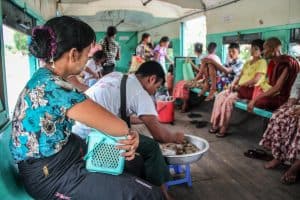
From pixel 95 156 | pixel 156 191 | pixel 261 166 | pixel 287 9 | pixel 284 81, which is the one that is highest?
pixel 287 9

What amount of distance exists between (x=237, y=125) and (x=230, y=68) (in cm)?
96

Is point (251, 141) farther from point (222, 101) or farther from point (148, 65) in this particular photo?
point (148, 65)

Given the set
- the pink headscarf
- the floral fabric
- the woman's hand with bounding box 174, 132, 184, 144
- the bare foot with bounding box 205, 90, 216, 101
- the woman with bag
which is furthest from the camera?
the woman with bag

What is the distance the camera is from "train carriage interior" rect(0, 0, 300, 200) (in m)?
1.41

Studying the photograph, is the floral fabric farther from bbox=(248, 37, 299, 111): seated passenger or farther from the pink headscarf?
bbox=(248, 37, 299, 111): seated passenger

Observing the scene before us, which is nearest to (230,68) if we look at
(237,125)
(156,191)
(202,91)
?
(202,91)

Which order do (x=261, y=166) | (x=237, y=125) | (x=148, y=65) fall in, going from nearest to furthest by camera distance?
(x=148, y=65) < (x=261, y=166) < (x=237, y=125)

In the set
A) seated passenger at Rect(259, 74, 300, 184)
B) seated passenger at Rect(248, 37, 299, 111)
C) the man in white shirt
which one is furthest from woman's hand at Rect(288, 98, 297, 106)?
the man in white shirt

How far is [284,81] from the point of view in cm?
365

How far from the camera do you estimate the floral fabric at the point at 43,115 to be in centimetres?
131

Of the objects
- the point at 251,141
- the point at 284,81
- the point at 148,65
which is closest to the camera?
the point at 148,65

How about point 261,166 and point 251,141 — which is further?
point 251,141

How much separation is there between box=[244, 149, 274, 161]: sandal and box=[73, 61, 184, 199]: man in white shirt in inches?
66.4

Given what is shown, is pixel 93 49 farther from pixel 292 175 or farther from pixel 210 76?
pixel 210 76
